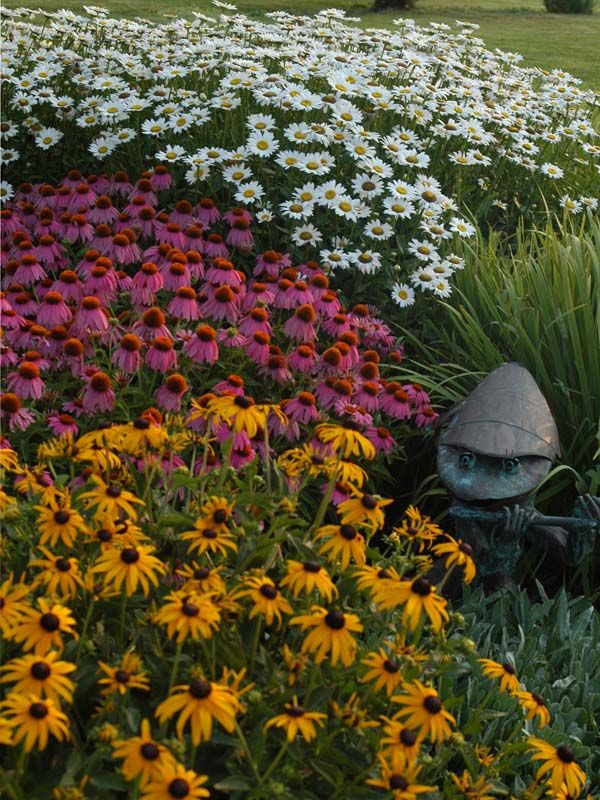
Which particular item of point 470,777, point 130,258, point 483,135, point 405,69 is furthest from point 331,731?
point 405,69

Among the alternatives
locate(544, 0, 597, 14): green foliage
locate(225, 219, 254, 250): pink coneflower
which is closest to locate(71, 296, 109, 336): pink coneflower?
locate(225, 219, 254, 250): pink coneflower

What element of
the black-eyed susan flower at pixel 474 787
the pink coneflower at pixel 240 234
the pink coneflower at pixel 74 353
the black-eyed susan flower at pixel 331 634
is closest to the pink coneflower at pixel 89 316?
the pink coneflower at pixel 74 353

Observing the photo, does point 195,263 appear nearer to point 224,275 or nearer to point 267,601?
point 224,275

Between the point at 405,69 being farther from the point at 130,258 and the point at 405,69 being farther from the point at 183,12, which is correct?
the point at 183,12

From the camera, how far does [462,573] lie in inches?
114

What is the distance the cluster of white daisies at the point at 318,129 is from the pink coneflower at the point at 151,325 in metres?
1.09

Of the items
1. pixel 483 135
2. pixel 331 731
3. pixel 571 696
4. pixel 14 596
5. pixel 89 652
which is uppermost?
pixel 483 135

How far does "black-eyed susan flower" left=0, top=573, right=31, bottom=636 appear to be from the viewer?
5.16 ft

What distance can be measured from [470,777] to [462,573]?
1.01m

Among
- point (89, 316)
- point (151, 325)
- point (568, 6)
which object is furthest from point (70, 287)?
point (568, 6)

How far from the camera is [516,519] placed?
2766 millimetres

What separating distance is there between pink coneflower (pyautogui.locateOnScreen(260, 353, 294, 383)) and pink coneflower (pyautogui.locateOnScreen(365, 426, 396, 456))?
0.30 m

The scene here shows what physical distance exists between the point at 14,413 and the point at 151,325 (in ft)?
1.71

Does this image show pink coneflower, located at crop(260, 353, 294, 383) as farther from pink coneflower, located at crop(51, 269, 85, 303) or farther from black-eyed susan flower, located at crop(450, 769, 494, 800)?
black-eyed susan flower, located at crop(450, 769, 494, 800)
